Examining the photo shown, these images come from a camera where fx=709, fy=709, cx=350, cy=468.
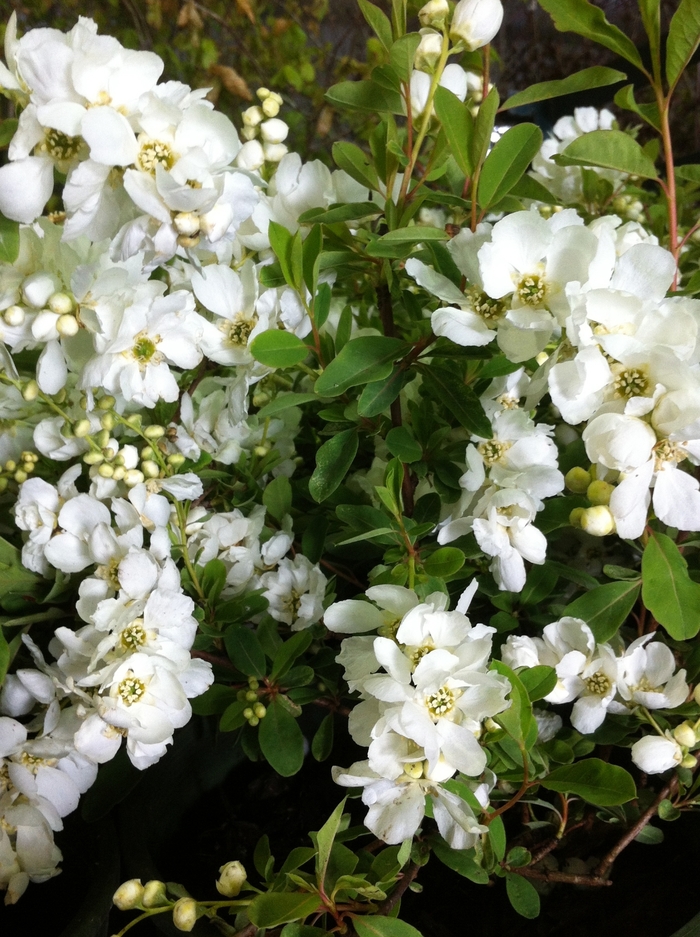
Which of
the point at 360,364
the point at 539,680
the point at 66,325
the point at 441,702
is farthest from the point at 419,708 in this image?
the point at 66,325

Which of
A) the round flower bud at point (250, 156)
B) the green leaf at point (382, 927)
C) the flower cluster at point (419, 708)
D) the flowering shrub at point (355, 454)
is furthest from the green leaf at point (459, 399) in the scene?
the green leaf at point (382, 927)

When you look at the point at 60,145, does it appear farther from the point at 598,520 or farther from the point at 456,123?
the point at 598,520

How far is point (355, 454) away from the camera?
1.81 feet

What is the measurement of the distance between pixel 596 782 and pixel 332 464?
0.29 metres

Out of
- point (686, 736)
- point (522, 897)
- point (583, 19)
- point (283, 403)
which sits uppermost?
point (583, 19)

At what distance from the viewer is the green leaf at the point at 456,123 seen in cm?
46

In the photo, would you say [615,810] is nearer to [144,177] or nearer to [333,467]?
[333,467]

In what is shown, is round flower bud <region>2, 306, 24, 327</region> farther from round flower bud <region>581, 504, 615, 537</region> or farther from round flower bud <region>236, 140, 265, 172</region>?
round flower bud <region>581, 504, 615, 537</region>

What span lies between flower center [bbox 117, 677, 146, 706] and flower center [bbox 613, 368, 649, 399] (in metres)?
0.36

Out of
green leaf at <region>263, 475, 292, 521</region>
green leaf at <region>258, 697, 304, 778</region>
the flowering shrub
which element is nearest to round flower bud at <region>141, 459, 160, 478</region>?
the flowering shrub

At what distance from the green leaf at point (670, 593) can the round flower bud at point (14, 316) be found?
0.46 metres

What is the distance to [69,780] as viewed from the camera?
0.56 metres

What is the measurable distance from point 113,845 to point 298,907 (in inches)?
12.1

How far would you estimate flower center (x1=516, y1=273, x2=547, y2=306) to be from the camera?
17.8 inches
